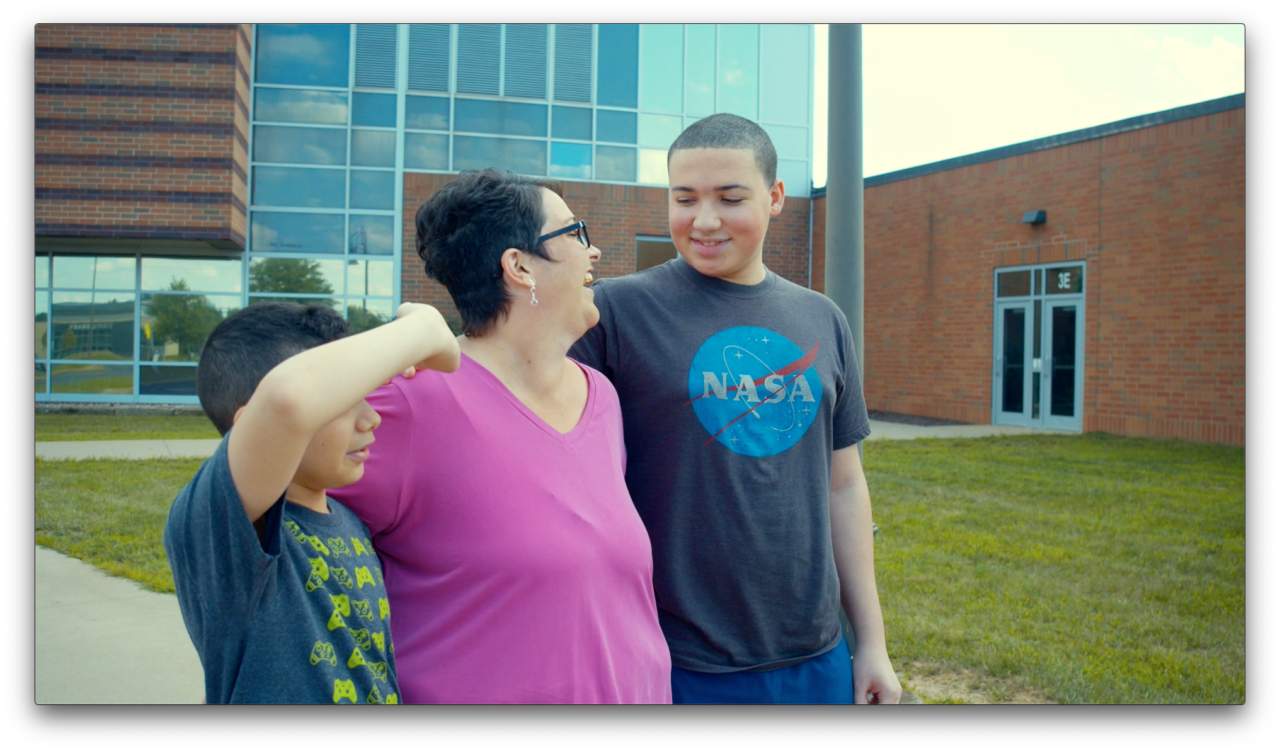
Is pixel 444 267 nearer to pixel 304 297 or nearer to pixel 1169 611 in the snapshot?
pixel 1169 611

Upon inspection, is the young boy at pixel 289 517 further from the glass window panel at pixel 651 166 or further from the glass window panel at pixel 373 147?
the glass window panel at pixel 651 166

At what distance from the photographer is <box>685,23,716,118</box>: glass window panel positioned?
18797 millimetres

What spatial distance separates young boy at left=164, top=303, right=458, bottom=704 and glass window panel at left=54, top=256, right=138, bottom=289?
58.6ft

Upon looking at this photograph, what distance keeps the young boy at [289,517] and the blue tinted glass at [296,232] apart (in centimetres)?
1686

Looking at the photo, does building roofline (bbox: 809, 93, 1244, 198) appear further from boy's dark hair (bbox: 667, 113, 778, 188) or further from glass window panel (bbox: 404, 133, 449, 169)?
boy's dark hair (bbox: 667, 113, 778, 188)

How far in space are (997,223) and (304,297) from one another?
42.1ft

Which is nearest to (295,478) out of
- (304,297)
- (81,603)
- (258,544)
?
(258,544)

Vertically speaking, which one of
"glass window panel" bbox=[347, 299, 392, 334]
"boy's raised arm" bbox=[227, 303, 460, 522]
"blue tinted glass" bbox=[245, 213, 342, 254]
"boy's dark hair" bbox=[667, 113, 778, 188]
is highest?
"blue tinted glass" bbox=[245, 213, 342, 254]

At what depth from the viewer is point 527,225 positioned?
1.72 m

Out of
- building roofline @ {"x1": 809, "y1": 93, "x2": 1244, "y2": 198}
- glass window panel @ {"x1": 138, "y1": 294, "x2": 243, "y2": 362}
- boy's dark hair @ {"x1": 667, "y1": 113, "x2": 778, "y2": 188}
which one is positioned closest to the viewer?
boy's dark hair @ {"x1": 667, "y1": 113, "x2": 778, "y2": 188}

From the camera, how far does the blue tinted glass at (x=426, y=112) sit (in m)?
17.5

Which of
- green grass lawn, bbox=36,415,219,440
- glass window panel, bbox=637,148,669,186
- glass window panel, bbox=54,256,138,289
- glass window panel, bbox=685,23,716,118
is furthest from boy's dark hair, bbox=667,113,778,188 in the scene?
glass window panel, bbox=54,256,138,289

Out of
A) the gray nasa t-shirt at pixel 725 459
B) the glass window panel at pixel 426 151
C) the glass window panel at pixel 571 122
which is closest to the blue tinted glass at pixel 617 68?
the glass window panel at pixel 571 122

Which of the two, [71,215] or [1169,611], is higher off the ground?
[71,215]
